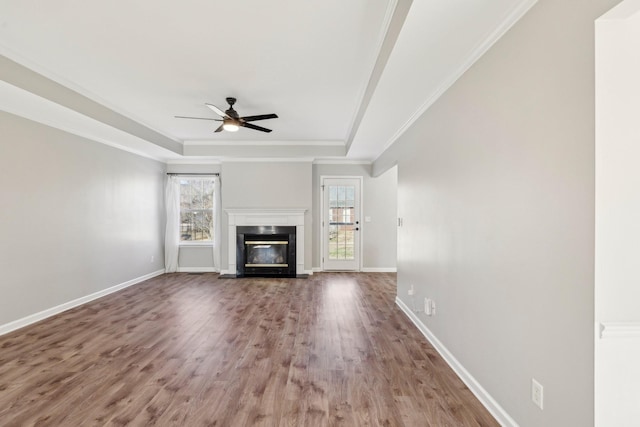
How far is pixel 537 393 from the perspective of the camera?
148cm

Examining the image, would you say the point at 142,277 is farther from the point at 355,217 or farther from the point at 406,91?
the point at 406,91

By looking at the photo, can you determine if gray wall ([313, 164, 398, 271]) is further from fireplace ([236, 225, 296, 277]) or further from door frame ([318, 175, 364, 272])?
fireplace ([236, 225, 296, 277])

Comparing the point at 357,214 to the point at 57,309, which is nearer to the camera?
the point at 57,309

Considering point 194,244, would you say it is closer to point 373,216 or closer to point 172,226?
point 172,226

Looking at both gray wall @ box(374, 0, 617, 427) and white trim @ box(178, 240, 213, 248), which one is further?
white trim @ box(178, 240, 213, 248)

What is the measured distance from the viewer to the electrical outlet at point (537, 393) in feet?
4.79

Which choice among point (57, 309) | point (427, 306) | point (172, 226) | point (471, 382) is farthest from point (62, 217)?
point (471, 382)

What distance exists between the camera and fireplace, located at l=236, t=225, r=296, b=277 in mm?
5945

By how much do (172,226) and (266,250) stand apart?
2.15 metres

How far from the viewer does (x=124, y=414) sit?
1869mm

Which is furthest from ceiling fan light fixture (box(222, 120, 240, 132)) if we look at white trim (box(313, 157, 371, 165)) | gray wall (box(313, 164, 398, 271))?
gray wall (box(313, 164, 398, 271))

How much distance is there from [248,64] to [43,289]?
374cm
